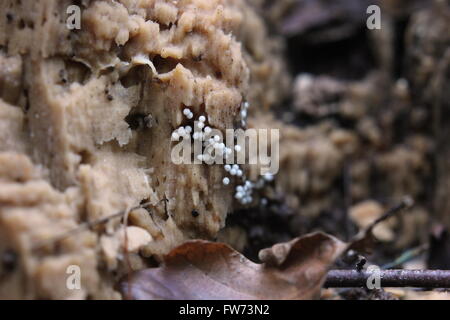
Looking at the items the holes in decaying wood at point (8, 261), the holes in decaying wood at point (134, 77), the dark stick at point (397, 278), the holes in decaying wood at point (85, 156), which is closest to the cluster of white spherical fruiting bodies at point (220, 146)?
the holes in decaying wood at point (134, 77)

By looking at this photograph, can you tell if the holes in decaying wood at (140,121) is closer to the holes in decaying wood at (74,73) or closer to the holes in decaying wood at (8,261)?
the holes in decaying wood at (74,73)

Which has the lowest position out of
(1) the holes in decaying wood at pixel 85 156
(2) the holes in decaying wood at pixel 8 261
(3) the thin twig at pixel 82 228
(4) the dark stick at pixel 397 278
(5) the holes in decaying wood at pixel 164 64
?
(4) the dark stick at pixel 397 278

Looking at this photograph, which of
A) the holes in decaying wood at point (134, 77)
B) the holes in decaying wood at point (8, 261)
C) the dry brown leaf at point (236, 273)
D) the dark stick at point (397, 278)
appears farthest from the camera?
the holes in decaying wood at point (134, 77)

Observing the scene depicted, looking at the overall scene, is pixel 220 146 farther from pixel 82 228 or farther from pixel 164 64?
pixel 82 228

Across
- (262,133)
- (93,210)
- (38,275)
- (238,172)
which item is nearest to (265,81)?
(262,133)

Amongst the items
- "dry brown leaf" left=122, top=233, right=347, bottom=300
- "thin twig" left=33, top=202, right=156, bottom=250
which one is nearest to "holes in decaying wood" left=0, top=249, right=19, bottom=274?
"thin twig" left=33, top=202, right=156, bottom=250

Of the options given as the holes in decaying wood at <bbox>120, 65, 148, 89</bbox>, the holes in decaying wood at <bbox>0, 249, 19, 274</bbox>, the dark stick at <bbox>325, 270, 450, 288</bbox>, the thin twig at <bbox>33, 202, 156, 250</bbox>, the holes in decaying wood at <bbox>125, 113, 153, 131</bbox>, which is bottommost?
the dark stick at <bbox>325, 270, 450, 288</bbox>

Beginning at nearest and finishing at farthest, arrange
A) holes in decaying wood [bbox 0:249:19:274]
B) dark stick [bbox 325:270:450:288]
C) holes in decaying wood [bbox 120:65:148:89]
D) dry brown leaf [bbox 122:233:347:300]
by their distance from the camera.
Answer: holes in decaying wood [bbox 0:249:19:274], dry brown leaf [bbox 122:233:347:300], dark stick [bbox 325:270:450:288], holes in decaying wood [bbox 120:65:148:89]

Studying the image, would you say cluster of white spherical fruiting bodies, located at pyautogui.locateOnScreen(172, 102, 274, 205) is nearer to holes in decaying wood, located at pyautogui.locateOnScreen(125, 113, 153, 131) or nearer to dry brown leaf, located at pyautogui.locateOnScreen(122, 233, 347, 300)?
holes in decaying wood, located at pyautogui.locateOnScreen(125, 113, 153, 131)

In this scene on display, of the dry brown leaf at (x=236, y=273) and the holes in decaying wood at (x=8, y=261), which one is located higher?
the holes in decaying wood at (x=8, y=261)
